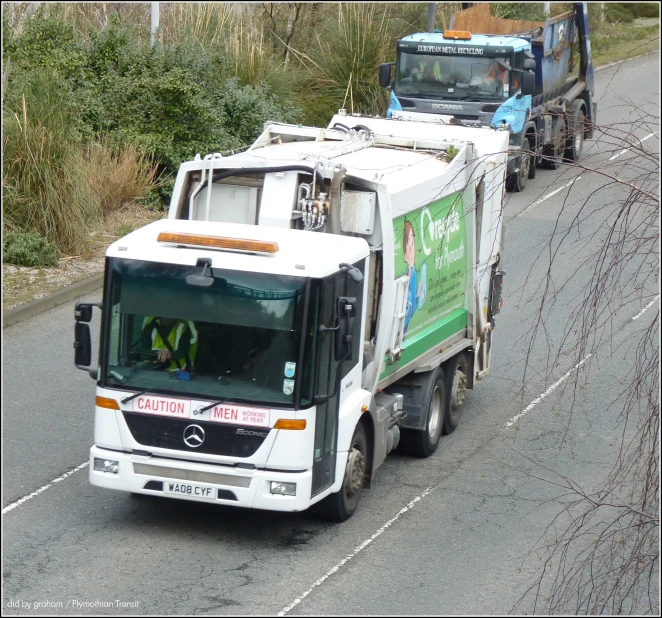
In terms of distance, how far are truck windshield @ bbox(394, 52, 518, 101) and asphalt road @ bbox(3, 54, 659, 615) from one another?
9.75 m

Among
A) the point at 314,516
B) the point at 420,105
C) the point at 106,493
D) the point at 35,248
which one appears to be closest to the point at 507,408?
the point at 314,516

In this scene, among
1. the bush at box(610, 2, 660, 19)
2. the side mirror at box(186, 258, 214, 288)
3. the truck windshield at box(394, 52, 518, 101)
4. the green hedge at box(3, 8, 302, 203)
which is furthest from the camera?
the bush at box(610, 2, 660, 19)

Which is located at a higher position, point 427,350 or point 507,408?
point 427,350

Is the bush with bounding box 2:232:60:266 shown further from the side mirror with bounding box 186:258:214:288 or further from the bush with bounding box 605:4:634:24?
the bush with bounding box 605:4:634:24

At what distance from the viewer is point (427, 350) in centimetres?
1112

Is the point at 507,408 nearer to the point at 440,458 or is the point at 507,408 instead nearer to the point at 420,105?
the point at 440,458

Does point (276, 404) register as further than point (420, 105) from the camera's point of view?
No

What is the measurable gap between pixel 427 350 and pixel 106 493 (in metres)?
3.32

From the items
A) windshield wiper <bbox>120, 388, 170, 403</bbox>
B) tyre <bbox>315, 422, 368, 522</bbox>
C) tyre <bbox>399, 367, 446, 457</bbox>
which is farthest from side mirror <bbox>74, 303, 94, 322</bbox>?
tyre <bbox>399, 367, 446, 457</bbox>

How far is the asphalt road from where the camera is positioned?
319 inches

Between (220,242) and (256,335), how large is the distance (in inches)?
29.5

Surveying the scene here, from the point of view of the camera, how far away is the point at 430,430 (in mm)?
11352

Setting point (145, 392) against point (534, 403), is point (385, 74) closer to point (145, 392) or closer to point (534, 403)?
point (534, 403)

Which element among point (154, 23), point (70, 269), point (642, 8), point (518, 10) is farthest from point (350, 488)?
point (642, 8)
